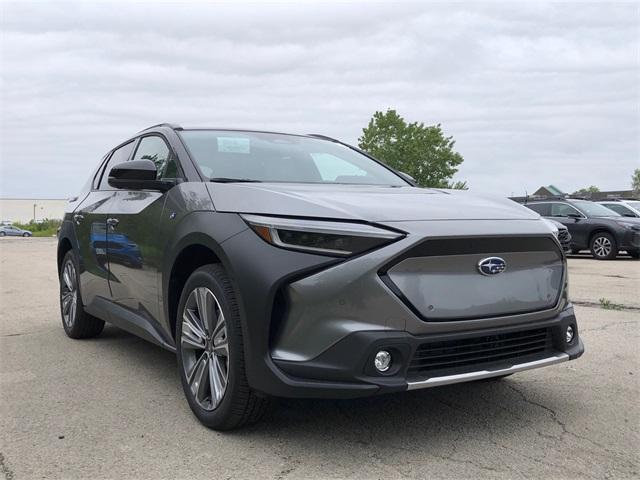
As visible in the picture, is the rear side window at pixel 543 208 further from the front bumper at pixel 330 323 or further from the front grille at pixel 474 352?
the front bumper at pixel 330 323

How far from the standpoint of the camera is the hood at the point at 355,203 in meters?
3.07

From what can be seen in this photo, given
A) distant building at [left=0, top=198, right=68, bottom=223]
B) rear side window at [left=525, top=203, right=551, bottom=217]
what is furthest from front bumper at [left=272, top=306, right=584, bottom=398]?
distant building at [left=0, top=198, right=68, bottom=223]

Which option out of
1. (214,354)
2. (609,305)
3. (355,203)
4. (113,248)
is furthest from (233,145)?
(609,305)

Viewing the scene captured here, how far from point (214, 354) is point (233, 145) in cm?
150

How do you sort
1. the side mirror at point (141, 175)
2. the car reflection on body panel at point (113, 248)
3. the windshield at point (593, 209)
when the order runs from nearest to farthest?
the side mirror at point (141, 175)
the car reflection on body panel at point (113, 248)
the windshield at point (593, 209)

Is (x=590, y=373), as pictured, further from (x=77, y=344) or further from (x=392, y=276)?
(x=77, y=344)

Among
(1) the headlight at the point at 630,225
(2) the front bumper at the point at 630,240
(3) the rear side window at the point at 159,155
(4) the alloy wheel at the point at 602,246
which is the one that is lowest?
(4) the alloy wheel at the point at 602,246

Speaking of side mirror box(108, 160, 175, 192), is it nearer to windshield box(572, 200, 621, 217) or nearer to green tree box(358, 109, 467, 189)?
windshield box(572, 200, 621, 217)

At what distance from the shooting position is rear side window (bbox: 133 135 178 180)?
419cm

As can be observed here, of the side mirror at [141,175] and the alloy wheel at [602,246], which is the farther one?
the alloy wheel at [602,246]

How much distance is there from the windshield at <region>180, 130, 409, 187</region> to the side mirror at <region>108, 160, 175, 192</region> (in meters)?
0.26

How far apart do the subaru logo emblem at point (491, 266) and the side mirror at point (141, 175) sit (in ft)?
6.25

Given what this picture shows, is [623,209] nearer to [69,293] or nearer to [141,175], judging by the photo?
[69,293]

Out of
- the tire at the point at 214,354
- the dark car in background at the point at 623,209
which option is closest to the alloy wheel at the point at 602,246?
the dark car in background at the point at 623,209
